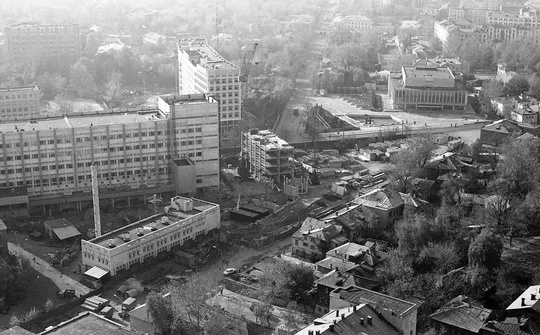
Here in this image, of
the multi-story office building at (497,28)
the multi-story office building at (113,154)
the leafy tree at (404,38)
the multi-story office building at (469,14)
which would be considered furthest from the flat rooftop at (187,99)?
the multi-story office building at (469,14)

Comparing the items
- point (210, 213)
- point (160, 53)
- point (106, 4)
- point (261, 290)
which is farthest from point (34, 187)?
point (106, 4)

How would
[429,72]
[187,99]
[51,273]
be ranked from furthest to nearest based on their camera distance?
1. [429,72]
2. [187,99]
3. [51,273]

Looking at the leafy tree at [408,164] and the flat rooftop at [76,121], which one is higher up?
the flat rooftop at [76,121]

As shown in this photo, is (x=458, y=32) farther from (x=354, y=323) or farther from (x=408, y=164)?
(x=354, y=323)

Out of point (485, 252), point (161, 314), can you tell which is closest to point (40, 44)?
point (161, 314)

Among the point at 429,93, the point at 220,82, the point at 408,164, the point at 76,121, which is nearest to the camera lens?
the point at 76,121

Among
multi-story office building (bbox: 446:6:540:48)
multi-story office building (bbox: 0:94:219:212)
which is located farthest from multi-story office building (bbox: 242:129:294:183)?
multi-story office building (bbox: 446:6:540:48)

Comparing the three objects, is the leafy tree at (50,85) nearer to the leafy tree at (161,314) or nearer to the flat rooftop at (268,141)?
the flat rooftop at (268,141)

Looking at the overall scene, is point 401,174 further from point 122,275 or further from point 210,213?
point 122,275
